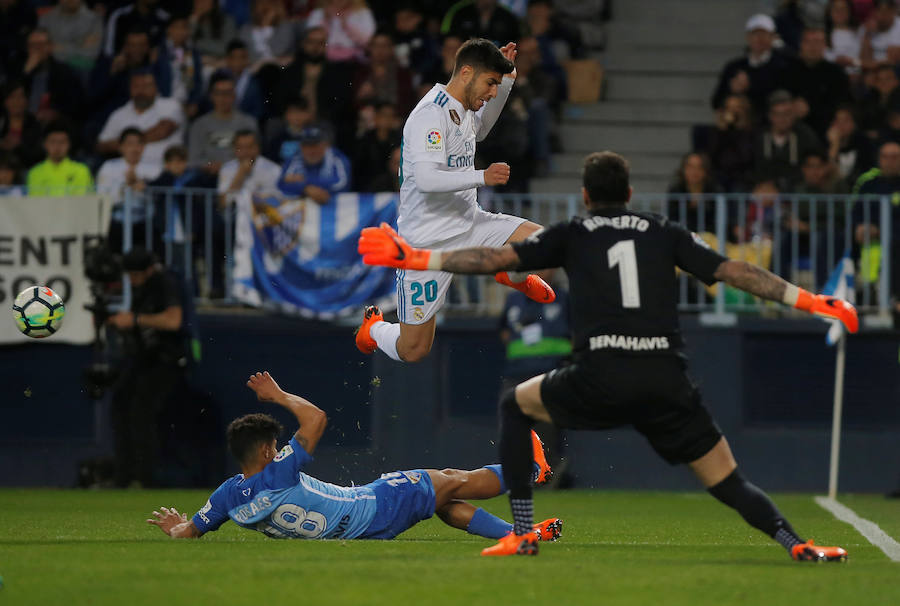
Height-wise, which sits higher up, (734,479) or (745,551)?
(734,479)

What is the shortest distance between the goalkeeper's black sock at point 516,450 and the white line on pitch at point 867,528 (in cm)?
217

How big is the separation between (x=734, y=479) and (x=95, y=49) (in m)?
13.4

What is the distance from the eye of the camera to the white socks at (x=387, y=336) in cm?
1077

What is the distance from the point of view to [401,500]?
30.0ft

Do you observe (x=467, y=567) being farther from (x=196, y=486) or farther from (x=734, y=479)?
(x=196, y=486)

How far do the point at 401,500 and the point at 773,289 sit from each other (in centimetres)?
256

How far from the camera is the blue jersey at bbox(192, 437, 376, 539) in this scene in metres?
8.73

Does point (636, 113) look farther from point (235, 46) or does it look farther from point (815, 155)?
point (235, 46)

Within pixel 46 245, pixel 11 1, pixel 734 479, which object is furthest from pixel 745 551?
pixel 11 1

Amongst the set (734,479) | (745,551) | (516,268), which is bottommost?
(745,551)

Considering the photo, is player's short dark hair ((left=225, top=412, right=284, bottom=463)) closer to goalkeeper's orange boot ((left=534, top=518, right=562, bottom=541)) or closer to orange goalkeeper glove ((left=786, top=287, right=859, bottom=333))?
goalkeeper's orange boot ((left=534, top=518, right=562, bottom=541))

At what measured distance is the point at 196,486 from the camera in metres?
16.4

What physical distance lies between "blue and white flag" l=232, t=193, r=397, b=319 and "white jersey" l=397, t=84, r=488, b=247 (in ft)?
18.4

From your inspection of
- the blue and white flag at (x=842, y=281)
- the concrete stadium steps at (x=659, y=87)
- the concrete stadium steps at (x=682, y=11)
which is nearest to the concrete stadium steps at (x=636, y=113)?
the concrete stadium steps at (x=659, y=87)
